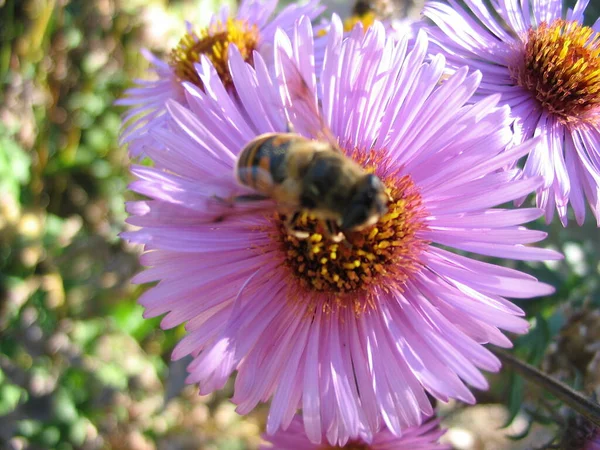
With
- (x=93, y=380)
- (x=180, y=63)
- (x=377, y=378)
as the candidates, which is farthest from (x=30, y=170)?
(x=377, y=378)

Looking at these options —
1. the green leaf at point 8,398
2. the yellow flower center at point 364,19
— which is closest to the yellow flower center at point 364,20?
the yellow flower center at point 364,19

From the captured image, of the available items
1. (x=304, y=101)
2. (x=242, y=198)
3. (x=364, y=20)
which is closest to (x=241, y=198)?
(x=242, y=198)

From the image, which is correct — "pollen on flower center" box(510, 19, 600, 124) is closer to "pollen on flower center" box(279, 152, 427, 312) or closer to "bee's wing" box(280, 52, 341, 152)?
"pollen on flower center" box(279, 152, 427, 312)

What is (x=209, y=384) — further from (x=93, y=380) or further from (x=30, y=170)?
(x=30, y=170)

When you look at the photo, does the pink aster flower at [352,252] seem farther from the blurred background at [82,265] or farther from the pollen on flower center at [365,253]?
the blurred background at [82,265]

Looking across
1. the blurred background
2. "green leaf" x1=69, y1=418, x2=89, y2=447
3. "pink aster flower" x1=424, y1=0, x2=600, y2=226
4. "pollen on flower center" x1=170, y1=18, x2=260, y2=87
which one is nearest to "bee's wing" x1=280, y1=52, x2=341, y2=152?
"pink aster flower" x1=424, y1=0, x2=600, y2=226

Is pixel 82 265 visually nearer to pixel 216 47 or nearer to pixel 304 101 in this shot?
pixel 216 47
